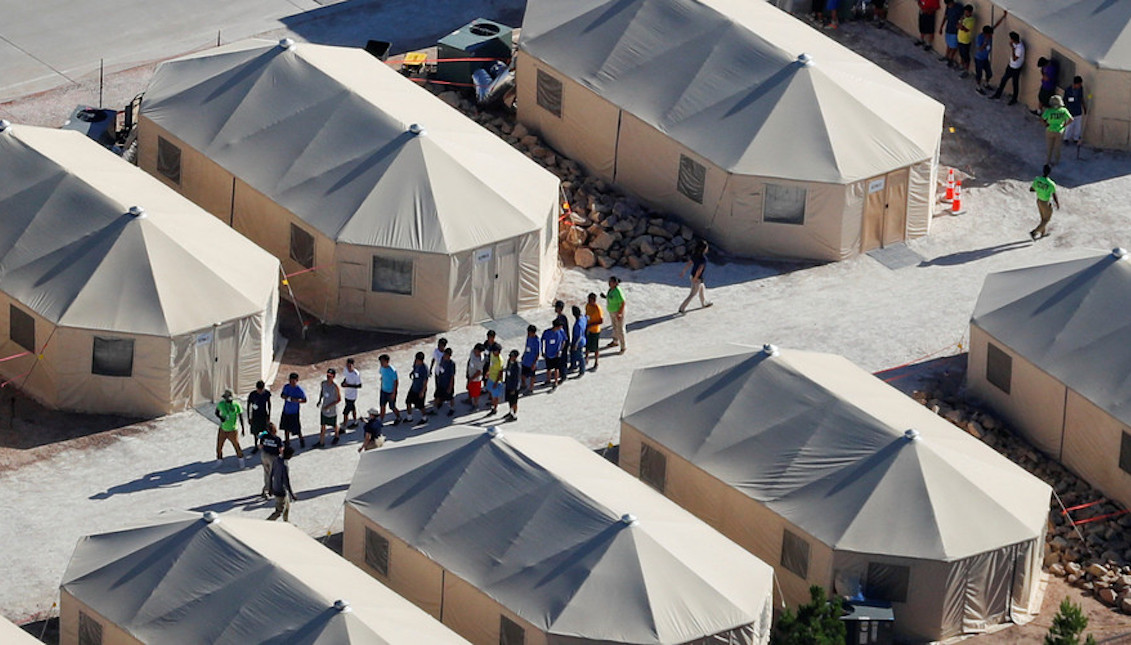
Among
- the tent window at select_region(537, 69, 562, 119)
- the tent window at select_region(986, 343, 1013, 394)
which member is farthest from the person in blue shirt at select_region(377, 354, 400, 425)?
the tent window at select_region(986, 343, 1013, 394)

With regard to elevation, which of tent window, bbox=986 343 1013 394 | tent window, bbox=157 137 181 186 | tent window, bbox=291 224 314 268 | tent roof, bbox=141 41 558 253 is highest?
tent roof, bbox=141 41 558 253

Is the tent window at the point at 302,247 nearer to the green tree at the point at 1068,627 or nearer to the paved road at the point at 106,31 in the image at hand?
the paved road at the point at 106,31

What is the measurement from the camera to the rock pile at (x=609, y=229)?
55.2m

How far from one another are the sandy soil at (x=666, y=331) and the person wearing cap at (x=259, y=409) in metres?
0.73

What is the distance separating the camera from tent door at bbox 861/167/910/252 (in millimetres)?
55375

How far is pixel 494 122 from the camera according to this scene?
58.8m

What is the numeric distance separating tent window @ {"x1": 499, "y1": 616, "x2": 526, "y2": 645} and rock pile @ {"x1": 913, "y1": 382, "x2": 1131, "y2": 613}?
379 inches

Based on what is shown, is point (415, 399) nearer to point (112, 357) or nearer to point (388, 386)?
point (388, 386)

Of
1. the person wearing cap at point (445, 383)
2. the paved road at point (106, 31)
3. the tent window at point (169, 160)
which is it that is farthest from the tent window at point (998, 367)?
the paved road at point (106, 31)

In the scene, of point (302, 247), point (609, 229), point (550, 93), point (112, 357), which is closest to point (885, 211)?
point (609, 229)

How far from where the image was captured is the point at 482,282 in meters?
52.8

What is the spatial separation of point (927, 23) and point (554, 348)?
1559 centimetres

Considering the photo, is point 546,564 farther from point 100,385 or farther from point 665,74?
point 665,74

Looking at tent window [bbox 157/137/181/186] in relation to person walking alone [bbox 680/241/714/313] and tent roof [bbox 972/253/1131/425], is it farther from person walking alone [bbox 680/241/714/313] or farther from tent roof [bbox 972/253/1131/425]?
tent roof [bbox 972/253/1131/425]
